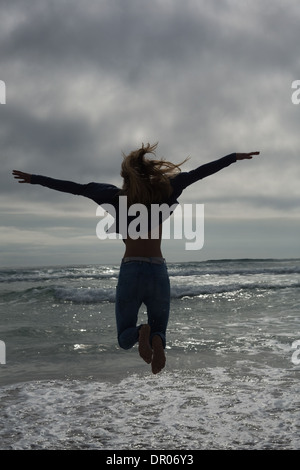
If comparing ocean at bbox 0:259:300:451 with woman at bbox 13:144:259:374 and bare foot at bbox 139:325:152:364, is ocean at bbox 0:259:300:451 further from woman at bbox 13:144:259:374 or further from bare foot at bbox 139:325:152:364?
woman at bbox 13:144:259:374

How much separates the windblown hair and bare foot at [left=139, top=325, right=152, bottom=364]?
3.49 ft

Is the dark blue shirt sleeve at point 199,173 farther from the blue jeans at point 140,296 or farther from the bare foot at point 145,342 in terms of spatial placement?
the bare foot at point 145,342

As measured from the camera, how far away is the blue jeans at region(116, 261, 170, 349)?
13.1ft

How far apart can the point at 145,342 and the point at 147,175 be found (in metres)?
1.40

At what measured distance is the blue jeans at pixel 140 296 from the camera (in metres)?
3.99

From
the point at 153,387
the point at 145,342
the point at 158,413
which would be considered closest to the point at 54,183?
the point at 145,342

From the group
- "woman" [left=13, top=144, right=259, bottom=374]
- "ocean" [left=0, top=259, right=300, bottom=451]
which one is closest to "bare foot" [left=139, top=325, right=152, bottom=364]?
"woman" [left=13, top=144, right=259, bottom=374]

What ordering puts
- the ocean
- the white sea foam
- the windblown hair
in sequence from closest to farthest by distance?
1. the windblown hair
2. the white sea foam
3. the ocean

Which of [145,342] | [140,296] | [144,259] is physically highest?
[144,259]

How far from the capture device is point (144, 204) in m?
3.98

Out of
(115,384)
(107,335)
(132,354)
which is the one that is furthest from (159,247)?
(107,335)

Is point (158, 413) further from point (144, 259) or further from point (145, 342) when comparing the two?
point (144, 259)

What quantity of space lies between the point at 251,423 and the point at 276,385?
1773mm
